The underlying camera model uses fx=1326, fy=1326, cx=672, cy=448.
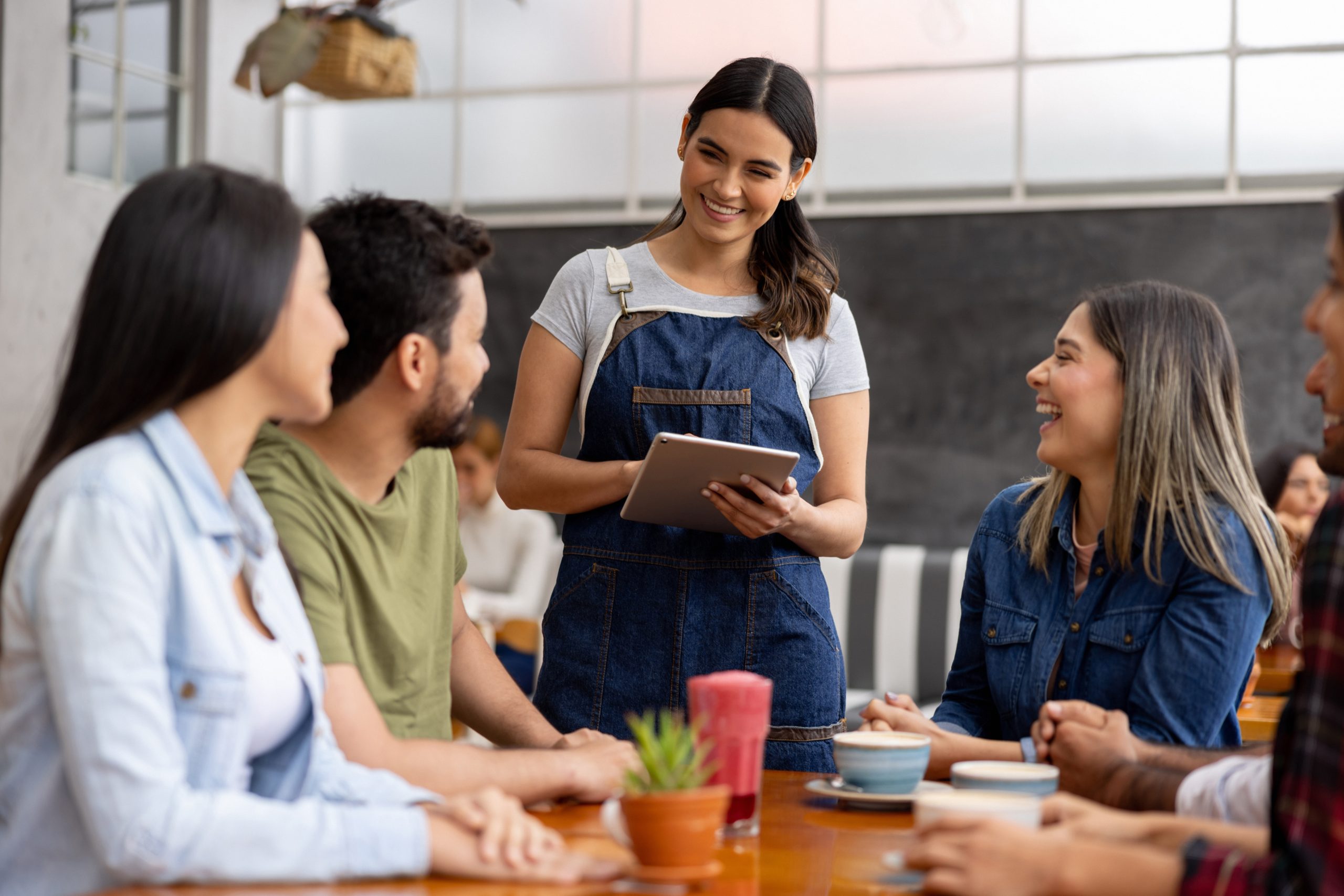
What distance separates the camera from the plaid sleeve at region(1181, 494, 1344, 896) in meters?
1.02

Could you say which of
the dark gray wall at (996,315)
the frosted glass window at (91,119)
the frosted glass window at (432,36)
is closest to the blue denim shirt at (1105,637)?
the dark gray wall at (996,315)

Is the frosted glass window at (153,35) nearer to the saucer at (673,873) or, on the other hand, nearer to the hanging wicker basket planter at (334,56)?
the hanging wicker basket planter at (334,56)

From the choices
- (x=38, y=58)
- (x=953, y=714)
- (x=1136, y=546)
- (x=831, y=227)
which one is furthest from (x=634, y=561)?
(x=38, y=58)

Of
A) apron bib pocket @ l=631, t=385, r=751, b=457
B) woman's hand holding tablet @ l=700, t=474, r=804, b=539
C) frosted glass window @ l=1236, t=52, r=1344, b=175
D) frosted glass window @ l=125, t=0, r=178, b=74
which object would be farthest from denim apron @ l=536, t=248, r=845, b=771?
frosted glass window @ l=125, t=0, r=178, b=74

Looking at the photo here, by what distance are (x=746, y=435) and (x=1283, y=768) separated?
3.82ft

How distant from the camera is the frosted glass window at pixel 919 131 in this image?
5.22 meters

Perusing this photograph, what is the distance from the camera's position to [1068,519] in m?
2.03

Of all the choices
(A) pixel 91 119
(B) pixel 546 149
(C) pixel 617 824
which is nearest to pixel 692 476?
(C) pixel 617 824

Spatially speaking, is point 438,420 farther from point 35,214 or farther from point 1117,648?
point 35,214

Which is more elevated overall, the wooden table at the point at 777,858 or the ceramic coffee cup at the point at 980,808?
the ceramic coffee cup at the point at 980,808

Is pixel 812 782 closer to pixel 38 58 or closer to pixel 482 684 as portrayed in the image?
pixel 482 684

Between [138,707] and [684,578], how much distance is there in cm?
117

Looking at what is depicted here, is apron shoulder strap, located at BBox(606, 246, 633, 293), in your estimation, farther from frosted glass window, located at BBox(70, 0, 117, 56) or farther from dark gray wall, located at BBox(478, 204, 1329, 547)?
frosted glass window, located at BBox(70, 0, 117, 56)

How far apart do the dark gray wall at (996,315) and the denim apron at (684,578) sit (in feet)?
9.73
